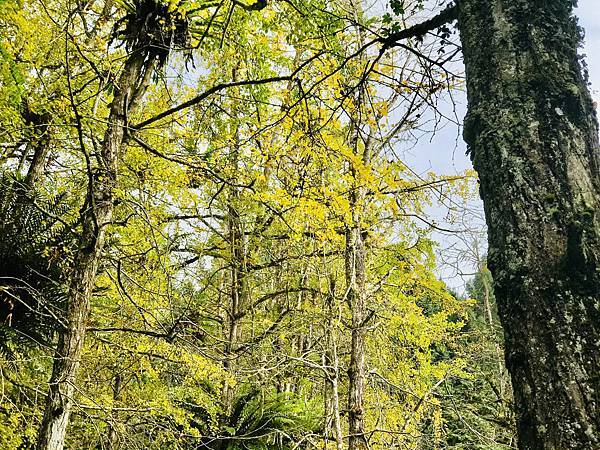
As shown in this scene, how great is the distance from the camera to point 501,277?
4.23 feet

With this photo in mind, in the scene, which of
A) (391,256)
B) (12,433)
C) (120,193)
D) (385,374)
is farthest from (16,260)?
(385,374)

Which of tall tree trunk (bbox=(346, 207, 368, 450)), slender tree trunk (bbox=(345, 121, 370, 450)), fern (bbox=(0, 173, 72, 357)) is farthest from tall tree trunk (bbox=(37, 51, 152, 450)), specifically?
tall tree trunk (bbox=(346, 207, 368, 450))

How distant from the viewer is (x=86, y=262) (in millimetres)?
3979

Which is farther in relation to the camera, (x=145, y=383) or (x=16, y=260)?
(x=145, y=383)

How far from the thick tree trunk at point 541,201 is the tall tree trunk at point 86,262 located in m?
2.76

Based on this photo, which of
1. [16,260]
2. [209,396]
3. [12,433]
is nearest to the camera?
[16,260]

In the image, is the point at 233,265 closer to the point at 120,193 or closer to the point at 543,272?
the point at 120,193

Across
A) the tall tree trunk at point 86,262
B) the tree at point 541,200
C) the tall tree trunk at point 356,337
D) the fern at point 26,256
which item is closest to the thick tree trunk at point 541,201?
the tree at point 541,200

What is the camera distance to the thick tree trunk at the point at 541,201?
3.59 feet

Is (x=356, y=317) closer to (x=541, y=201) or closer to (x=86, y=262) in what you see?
(x=86, y=262)

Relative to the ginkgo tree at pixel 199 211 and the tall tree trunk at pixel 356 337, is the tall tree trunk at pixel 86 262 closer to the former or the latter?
the ginkgo tree at pixel 199 211

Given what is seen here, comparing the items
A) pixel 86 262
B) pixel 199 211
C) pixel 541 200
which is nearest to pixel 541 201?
pixel 541 200

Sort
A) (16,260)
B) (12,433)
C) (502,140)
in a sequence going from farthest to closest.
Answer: (12,433)
(16,260)
(502,140)

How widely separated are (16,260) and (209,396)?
3622mm
